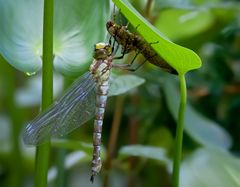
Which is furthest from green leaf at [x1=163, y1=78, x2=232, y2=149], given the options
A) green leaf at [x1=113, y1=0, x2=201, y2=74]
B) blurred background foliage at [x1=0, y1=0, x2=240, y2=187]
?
green leaf at [x1=113, y1=0, x2=201, y2=74]

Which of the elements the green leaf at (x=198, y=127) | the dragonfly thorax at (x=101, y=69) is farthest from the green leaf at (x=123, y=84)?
the green leaf at (x=198, y=127)

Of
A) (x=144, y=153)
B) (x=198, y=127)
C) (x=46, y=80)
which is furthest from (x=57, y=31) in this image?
(x=198, y=127)

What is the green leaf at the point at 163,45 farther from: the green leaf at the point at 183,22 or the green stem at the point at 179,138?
the green leaf at the point at 183,22

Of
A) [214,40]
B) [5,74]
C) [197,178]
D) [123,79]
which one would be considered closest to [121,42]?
[123,79]

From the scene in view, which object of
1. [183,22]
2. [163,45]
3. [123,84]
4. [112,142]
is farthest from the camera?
[183,22]

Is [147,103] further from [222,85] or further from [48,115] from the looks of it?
[48,115]

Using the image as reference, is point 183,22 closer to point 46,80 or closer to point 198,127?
point 198,127

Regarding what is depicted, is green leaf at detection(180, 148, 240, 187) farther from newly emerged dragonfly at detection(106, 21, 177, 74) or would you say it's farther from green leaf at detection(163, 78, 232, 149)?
newly emerged dragonfly at detection(106, 21, 177, 74)
